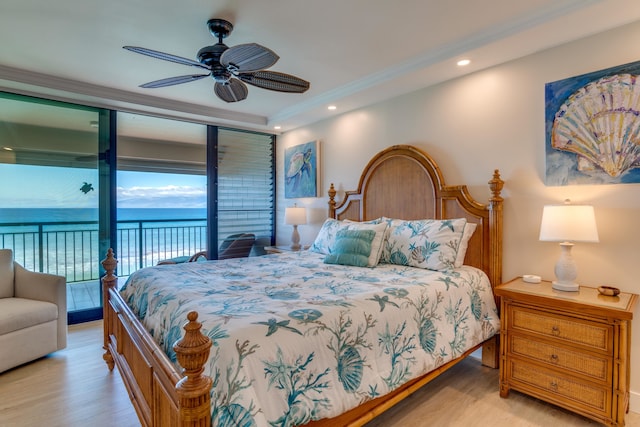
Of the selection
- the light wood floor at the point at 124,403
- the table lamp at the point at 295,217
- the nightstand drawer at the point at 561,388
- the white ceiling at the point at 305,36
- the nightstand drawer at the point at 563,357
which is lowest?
the light wood floor at the point at 124,403

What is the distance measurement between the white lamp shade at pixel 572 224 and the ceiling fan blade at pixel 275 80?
193 centimetres

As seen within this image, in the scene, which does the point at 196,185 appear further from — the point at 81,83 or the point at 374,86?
the point at 374,86

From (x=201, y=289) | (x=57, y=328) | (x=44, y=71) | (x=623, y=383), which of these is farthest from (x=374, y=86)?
(x=57, y=328)

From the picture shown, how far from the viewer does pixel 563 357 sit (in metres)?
1.99

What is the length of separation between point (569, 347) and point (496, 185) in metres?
1.20

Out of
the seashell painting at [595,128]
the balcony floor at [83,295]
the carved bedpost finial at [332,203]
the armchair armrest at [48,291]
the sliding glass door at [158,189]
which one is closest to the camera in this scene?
the seashell painting at [595,128]

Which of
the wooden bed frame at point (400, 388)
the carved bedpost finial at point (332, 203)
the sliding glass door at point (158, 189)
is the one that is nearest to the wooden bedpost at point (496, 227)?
the wooden bed frame at point (400, 388)

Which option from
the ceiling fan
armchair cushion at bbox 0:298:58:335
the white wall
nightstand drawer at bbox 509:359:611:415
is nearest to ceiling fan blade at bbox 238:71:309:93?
the ceiling fan

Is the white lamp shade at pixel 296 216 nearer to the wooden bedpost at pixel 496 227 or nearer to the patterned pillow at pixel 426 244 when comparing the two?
the patterned pillow at pixel 426 244

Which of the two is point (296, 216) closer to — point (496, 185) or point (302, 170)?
point (302, 170)

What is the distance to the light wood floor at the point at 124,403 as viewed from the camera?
197 centimetres

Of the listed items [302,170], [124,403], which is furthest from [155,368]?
[302,170]

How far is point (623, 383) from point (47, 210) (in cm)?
514

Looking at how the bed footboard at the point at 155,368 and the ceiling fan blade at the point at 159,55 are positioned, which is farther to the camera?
the ceiling fan blade at the point at 159,55
